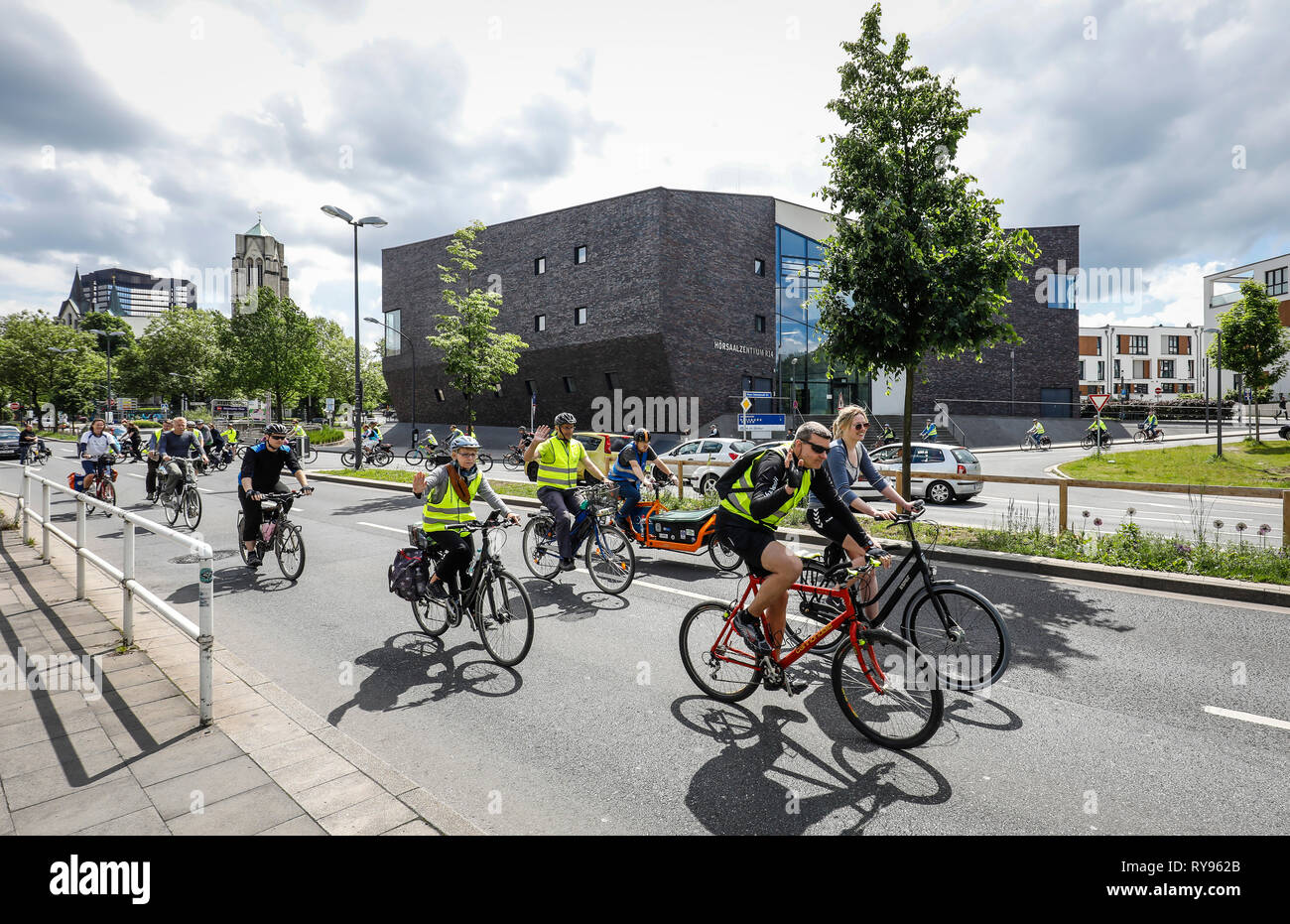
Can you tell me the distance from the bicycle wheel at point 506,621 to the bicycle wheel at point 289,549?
153 inches

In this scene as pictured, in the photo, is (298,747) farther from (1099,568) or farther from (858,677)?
(1099,568)

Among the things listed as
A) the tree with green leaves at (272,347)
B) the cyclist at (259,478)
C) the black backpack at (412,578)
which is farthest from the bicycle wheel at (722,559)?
the tree with green leaves at (272,347)

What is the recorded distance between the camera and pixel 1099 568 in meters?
7.54

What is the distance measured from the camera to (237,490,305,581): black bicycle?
26.5ft

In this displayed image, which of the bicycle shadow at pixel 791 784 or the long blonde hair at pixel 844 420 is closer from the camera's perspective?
the bicycle shadow at pixel 791 784

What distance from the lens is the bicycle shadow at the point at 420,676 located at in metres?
4.53

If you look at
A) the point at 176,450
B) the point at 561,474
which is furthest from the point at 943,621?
the point at 176,450

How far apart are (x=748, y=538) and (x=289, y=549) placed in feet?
20.6

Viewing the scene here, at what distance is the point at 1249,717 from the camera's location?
412 cm

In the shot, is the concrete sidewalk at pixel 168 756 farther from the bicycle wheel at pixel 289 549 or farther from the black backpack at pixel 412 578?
the bicycle wheel at pixel 289 549

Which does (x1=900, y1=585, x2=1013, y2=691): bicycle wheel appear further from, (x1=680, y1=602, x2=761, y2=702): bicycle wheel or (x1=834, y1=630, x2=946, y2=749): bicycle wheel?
(x1=680, y1=602, x2=761, y2=702): bicycle wheel

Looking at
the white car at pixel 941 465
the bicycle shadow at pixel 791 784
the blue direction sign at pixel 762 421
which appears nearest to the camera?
the bicycle shadow at pixel 791 784

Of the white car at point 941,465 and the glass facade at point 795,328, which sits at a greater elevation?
the glass facade at point 795,328

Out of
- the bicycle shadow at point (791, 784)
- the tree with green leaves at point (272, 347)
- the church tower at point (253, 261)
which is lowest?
the bicycle shadow at point (791, 784)
